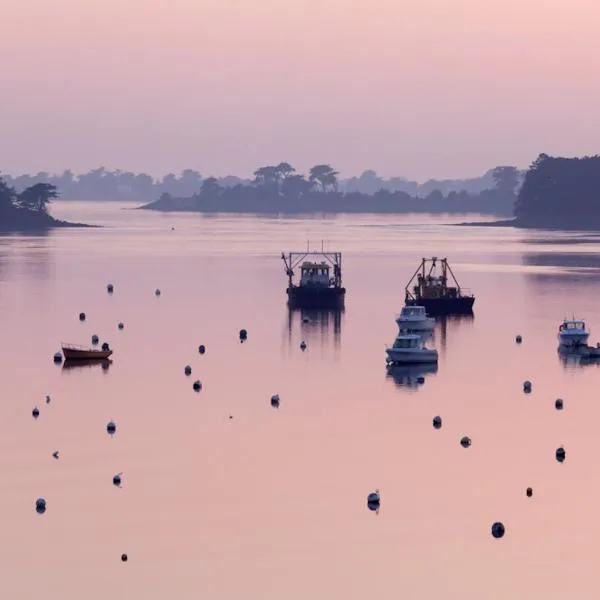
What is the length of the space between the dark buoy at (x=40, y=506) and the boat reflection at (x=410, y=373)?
33985 millimetres

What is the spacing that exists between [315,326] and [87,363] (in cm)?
2806

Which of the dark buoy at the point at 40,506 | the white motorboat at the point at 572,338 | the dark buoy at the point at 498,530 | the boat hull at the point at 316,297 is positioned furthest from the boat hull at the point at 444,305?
the dark buoy at the point at 40,506

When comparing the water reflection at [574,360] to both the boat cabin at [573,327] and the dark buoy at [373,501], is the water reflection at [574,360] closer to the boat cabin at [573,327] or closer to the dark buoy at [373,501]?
the boat cabin at [573,327]

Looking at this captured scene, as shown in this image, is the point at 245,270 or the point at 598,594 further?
the point at 245,270

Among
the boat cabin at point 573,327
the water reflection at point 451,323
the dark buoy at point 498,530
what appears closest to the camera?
the dark buoy at point 498,530

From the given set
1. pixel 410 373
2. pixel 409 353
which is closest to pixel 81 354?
pixel 409 353

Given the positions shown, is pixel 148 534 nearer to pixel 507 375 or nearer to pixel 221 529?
pixel 221 529

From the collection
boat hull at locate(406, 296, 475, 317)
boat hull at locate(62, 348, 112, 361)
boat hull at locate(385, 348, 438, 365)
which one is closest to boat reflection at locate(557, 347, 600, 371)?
boat hull at locate(385, 348, 438, 365)

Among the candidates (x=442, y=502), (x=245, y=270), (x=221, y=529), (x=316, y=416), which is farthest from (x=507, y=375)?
(x=245, y=270)

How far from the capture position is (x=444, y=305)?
13262cm

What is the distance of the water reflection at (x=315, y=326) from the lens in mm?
114106

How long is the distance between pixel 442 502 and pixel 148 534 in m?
11.8

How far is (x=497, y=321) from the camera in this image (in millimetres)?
130125

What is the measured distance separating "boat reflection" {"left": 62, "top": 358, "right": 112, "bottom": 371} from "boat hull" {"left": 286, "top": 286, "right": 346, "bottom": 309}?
41029 millimetres
